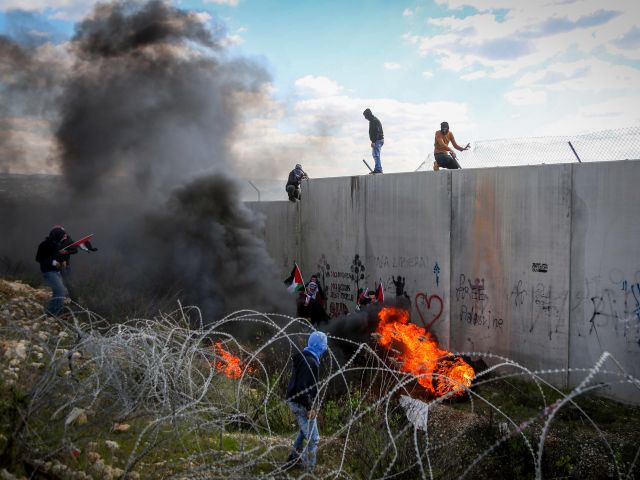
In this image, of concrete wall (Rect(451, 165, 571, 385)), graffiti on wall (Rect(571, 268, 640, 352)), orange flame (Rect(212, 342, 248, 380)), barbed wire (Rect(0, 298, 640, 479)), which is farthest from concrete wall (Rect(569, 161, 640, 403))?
orange flame (Rect(212, 342, 248, 380))

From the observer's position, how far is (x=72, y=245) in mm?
10844

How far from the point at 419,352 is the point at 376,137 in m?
5.58

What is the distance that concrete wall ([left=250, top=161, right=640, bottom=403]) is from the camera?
825cm

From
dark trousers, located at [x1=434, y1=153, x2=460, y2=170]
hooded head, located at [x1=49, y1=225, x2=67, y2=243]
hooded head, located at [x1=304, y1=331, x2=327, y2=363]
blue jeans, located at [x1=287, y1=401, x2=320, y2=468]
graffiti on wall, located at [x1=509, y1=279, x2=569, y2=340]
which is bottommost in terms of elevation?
blue jeans, located at [x1=287, y1=401, x2=320, y2=468]

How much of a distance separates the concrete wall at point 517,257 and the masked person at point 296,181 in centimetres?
258

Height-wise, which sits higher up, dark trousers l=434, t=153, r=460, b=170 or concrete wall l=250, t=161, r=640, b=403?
dark trousers l=434, t=153, r=460, b=170

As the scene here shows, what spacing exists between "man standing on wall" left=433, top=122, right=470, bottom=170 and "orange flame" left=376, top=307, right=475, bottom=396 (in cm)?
317

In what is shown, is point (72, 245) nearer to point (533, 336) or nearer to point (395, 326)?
point (395, 326)

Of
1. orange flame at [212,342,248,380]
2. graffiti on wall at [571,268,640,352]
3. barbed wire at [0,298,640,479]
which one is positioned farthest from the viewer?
graffiti on wall at [571,268,640,352]

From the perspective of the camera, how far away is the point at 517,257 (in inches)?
376

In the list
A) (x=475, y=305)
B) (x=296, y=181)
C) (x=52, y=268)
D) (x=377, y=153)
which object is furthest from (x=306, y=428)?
(x=296, y=181)

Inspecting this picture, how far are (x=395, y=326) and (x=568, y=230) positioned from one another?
12.0ft

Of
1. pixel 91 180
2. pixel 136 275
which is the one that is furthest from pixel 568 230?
pixel 91 180

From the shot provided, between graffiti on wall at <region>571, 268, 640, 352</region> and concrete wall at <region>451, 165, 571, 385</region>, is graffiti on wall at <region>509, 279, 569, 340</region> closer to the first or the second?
concrete wall at <region>451, 165, 571, 385</region>
